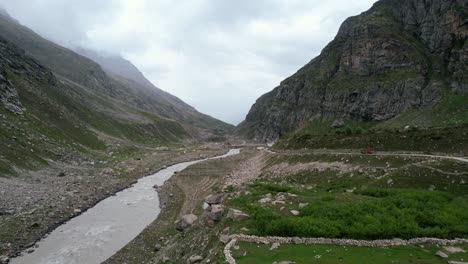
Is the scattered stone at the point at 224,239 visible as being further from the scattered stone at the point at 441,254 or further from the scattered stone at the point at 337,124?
the scattered stone at the point at 337,124

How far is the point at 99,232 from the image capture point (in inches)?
1574

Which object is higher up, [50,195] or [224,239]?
[224,239]

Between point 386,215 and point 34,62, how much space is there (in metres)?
145

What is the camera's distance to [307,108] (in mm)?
176750

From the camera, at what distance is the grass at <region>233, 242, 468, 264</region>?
63.5 feet

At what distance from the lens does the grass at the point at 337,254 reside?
1936 cm

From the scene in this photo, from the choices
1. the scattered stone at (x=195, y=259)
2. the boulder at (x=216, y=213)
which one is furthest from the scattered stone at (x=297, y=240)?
the boulder at (x=216, y=213)

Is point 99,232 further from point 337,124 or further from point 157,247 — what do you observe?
point 337,124

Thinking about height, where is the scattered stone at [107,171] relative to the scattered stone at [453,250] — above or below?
below

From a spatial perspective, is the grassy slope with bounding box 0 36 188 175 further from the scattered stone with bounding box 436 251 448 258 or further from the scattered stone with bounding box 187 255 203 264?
the scattered stone with bounding box 436 251 448 258

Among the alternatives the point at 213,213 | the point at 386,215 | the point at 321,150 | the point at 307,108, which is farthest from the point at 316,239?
the point at 307,108

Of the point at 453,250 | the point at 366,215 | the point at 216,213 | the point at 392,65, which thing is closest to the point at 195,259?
the point at 216,213

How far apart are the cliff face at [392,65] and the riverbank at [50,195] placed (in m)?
92.4

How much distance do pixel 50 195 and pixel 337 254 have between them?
4372 centimetres
